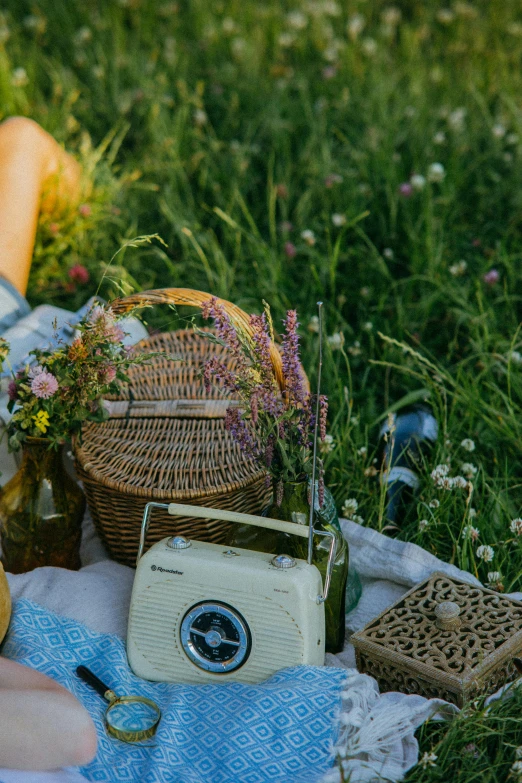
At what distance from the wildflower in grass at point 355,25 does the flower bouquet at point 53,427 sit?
9.40 ft

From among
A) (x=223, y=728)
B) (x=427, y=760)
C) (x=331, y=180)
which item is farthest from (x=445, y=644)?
(x=331, y=180)

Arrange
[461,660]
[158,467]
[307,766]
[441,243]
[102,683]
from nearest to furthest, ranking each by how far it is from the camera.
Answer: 1. [307,766]
2. [461,660]
3. [102,683]
4. [158,467]
5. [441,243]

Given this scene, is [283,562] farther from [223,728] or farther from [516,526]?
[516,526]

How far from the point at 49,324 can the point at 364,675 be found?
4.97ft

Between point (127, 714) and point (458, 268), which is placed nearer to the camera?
point (127, 714)

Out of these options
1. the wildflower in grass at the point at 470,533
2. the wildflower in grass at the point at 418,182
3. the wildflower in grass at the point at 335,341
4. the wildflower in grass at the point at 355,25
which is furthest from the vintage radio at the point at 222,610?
the wildflower in grass at the point at 355,25

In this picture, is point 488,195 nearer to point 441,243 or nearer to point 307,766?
point 441,243

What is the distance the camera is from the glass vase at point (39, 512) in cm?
211

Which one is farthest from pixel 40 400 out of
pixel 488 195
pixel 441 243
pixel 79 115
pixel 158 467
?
pixel 79 115

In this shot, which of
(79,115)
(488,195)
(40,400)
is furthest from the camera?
(79,115)

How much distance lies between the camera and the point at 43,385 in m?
1.96

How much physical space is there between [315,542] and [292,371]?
0.37m

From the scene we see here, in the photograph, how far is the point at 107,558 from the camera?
2.31 meters

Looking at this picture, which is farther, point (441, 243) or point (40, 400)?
point (441, 243)
